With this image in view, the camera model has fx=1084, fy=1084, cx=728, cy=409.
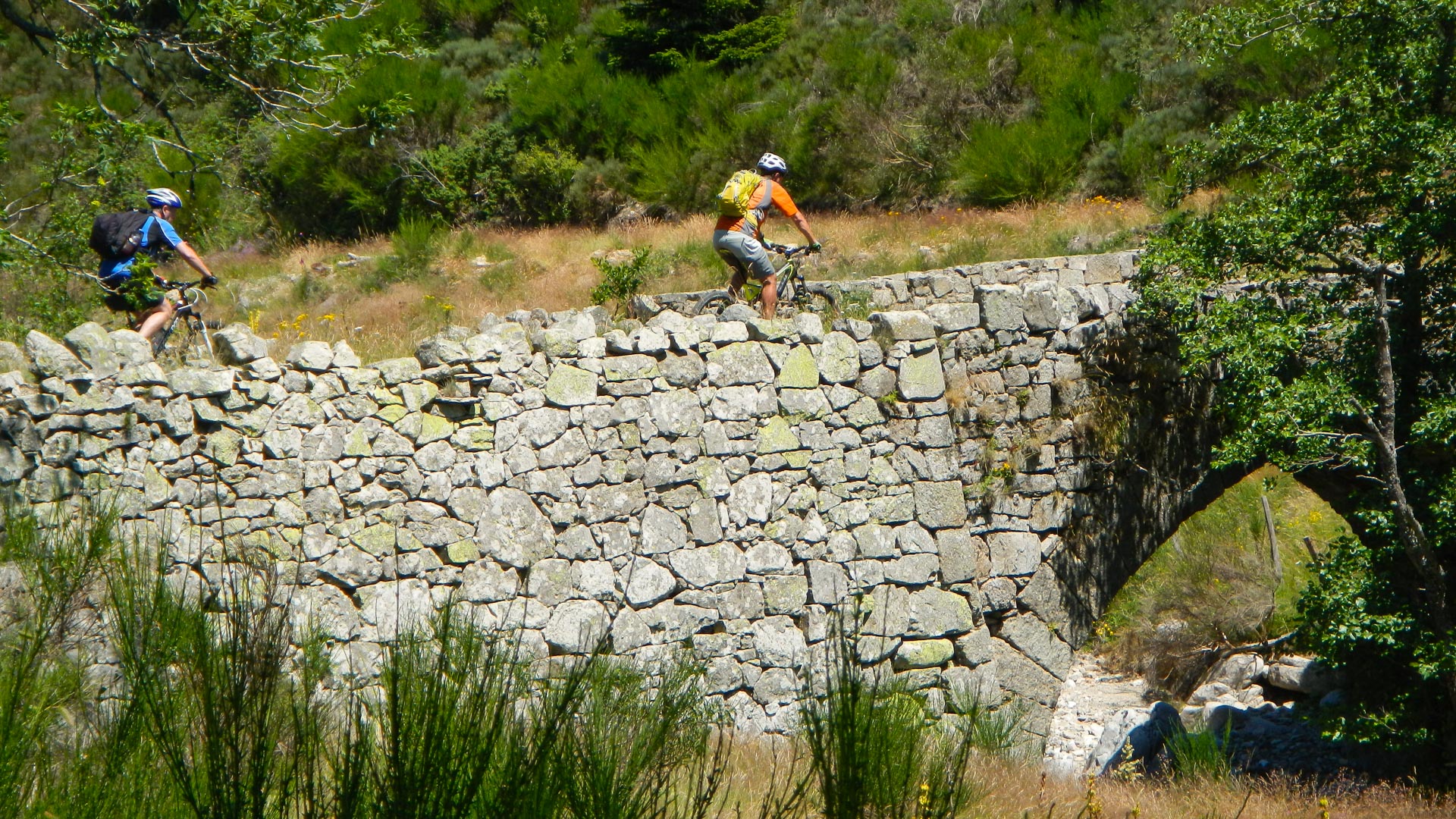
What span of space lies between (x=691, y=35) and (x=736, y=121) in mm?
3021

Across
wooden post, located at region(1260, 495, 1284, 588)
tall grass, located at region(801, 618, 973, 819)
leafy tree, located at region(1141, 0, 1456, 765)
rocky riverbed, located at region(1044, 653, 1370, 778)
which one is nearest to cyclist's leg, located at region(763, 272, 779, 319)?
leafy tree, located at region(1141, 0, 1456, 765)

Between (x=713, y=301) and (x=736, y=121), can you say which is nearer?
(x=713, y=301)

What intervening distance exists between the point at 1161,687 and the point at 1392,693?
6655 mm

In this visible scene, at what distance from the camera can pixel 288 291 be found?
1490 centimetres

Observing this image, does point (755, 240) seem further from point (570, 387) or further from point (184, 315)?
point (184, 315)

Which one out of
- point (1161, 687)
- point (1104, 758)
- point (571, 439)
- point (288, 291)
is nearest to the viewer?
point (571, 439)

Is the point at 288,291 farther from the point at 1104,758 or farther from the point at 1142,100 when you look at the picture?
the point at 1142,100

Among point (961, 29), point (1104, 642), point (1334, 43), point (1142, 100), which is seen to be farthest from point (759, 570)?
point (961, 29)

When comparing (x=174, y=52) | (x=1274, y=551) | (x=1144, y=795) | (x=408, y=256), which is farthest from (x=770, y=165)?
(x=1274, y=551)

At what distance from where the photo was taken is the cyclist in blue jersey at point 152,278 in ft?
22.5

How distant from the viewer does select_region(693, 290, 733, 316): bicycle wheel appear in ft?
28.1

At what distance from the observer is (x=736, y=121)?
64.5 ft

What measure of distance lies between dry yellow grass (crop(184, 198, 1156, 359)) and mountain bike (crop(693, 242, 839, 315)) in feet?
14.6

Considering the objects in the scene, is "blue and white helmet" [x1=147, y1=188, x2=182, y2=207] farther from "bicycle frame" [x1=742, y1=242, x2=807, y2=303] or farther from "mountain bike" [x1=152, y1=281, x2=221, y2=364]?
"bicycle frame" [x1=742, y1=242, x2=807, y2=303]
